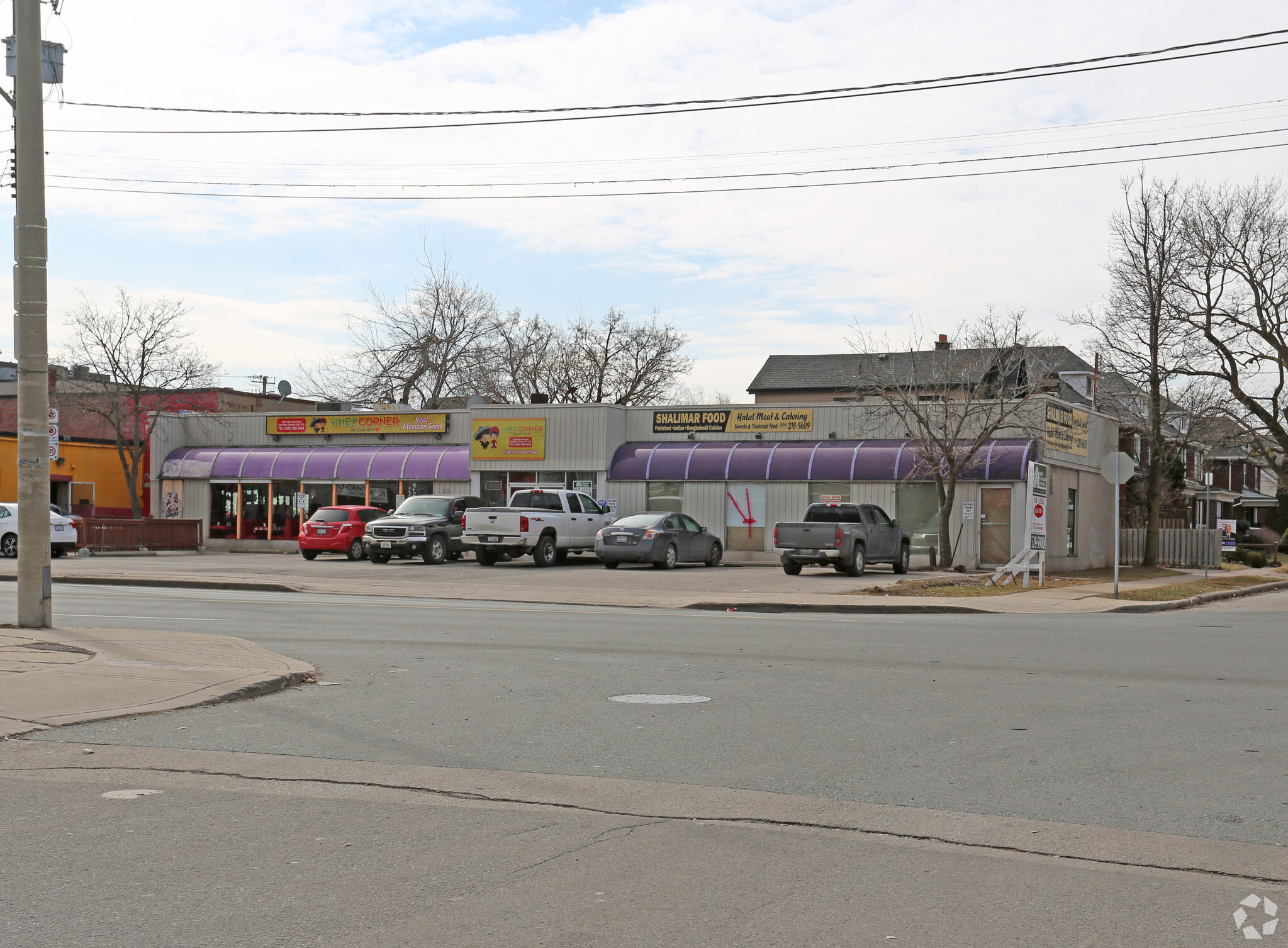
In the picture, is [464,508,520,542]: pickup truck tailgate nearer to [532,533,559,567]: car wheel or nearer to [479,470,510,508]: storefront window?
[532,533,559,567]: car wheel

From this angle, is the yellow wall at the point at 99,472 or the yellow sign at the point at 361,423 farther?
the yellow wall at the point at 99,472

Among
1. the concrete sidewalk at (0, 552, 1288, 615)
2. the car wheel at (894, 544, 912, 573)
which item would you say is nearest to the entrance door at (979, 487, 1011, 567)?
the concrete sidewalk at (0, 552, 1288, 615)

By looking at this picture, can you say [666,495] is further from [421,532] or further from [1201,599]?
[1201,599]

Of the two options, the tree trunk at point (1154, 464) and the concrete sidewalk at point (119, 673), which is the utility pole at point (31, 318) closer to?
the concrete sidewalk at point (119, 673)

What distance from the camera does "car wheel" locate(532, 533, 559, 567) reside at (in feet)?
104

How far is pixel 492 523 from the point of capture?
3153cm

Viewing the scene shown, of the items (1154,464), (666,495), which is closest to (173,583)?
(666,495)

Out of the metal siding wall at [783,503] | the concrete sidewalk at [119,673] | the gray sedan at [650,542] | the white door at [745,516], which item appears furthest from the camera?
the white door at [745,516]

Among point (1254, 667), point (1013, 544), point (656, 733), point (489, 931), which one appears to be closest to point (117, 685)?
point (656, 733)

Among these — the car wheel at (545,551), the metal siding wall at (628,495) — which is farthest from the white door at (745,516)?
the car wheel at (545,551)

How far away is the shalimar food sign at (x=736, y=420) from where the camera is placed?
3756cm

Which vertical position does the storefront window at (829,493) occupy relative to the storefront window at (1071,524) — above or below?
above

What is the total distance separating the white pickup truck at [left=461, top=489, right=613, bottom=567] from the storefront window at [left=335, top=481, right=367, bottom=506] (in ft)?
33.2

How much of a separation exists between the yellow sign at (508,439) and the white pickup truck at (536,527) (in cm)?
603
